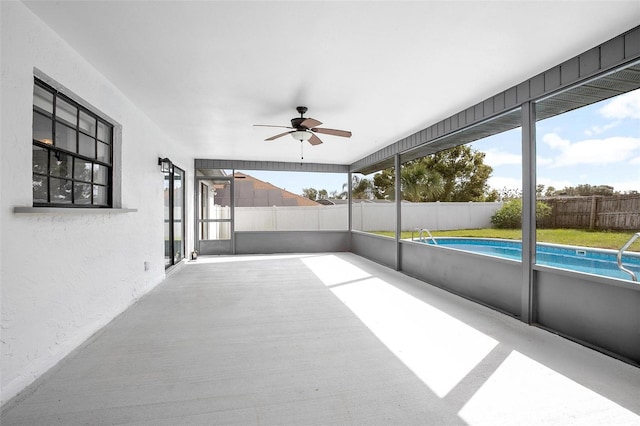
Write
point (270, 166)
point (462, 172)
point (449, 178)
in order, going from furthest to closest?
point (449, 178), point (462, 172), point (270, 166)

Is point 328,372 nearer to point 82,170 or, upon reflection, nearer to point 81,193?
point 81,193

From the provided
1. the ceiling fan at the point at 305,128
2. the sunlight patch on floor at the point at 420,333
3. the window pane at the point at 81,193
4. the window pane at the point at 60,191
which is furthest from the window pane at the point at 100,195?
the sunlight patch on floor at the point at 420,333

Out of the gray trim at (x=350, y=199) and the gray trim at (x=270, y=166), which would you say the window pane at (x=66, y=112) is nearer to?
the gray trim at (x=270, y=166)

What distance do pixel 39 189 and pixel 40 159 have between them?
222mm

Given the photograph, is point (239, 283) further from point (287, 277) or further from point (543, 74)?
point (543, 74)

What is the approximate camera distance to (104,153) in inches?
127

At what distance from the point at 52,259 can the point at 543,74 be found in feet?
14.8

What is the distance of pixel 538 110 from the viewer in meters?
3.19

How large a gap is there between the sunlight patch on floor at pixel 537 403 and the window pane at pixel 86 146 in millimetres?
3673

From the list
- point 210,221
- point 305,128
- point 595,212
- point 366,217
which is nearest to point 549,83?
point 595,212

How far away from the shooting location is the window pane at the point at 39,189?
2199 millimetres

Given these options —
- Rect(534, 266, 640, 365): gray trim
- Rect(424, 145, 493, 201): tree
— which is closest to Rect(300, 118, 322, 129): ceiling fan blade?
Rect(534, 266, 640, 365): gray trim

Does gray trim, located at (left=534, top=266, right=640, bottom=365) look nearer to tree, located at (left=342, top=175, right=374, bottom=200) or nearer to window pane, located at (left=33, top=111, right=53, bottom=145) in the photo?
window pane, located at (left=33, top=111, right=53, bottom=145)

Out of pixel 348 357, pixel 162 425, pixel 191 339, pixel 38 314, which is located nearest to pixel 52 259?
pixel 38 314
